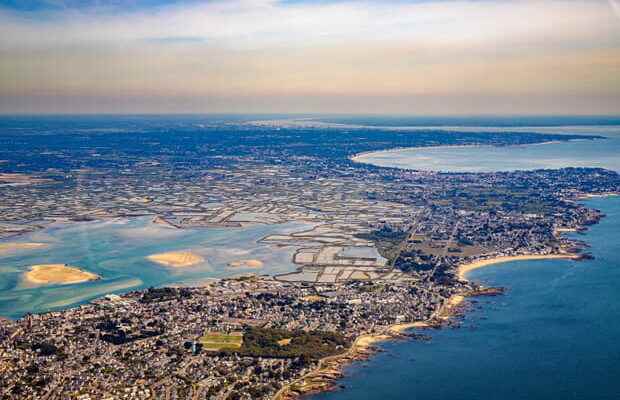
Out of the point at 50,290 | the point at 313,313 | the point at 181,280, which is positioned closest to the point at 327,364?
the point at 313,313

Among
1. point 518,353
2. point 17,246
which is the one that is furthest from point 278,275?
point 17,246

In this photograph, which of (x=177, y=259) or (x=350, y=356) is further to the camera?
(x=177, y=259)

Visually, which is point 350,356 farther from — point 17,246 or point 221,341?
point 17,246

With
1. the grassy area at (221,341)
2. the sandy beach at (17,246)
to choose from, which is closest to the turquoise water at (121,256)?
the sandy beach at (17,246)

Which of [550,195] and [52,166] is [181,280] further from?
[52,166]

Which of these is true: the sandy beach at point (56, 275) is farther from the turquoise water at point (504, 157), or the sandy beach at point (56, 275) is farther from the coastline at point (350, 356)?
the turquoise water at point (504, 157)
